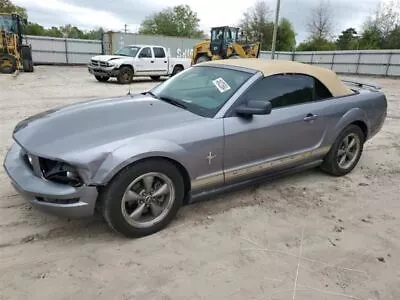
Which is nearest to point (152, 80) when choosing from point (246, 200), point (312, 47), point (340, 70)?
point (246, 200)

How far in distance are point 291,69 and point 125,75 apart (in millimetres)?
12241

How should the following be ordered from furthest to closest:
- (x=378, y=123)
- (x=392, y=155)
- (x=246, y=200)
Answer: (x=392, y=155)
(x=378, y=123)
(x=246, y=200)

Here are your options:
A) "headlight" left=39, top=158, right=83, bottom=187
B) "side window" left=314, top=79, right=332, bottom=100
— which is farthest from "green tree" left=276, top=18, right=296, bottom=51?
"headlight" left=39, top=158, right=83, bottom=187

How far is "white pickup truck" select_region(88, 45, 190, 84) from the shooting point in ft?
48.4

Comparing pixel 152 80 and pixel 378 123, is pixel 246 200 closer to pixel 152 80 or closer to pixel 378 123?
pixel 378 123

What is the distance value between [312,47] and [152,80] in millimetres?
32464

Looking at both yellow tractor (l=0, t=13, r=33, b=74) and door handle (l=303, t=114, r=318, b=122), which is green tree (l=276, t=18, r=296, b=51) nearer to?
yellow tractor (l=0, t=13, r=33, b=74)

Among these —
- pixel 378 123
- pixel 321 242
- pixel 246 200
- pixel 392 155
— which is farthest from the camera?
pixel 392 155

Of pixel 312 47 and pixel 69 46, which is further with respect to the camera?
pixel 312 47

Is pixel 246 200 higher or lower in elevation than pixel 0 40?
lower

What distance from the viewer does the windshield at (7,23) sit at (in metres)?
18.2

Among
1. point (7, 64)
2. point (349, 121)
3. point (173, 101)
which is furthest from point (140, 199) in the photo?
point (7, 64)

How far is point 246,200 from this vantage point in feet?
12.3

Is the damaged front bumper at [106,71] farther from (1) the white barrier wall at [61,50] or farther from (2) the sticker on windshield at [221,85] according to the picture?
(1) the white barrier wall at [61,50]
